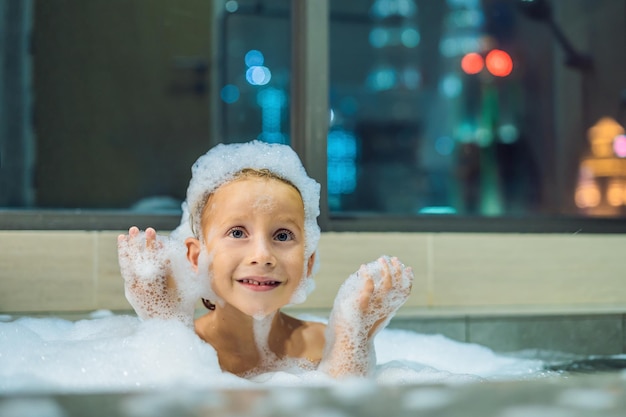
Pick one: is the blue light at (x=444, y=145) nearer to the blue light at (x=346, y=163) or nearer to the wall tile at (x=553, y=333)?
the blue light at (x=346, y=163)

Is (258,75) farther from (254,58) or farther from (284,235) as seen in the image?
(284,235)

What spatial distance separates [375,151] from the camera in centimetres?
1398

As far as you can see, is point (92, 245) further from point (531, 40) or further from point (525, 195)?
point (525, 195)

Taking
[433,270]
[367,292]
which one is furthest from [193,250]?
[433,270]

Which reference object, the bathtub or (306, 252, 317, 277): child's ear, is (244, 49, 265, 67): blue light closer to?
the bathtub

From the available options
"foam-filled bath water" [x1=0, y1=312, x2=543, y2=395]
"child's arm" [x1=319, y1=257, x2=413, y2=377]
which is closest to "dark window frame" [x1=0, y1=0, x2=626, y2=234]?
"foam-filled bath water" [x1=0, y1=312, x2=543, y2=395]

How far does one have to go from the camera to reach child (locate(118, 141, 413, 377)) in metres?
1.49

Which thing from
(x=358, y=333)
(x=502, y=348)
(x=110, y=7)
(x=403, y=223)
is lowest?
(x=502, y=348)

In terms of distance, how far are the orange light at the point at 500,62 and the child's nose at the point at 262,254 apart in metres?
8.12

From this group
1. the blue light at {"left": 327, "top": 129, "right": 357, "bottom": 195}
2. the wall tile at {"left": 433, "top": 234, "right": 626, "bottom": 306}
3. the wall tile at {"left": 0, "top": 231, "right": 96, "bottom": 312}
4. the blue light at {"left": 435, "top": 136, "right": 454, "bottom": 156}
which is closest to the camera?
the wall tile at {"left": 0, "top": 231, "right": 96, "bottom": 312}

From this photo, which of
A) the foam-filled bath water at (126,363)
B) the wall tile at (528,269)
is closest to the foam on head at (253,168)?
the foam-filled bath water at (126,363)

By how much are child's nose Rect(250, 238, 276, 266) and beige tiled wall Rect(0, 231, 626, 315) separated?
1.09 meters

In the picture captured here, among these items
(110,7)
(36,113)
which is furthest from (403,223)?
(110,7)

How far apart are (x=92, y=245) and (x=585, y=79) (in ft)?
11.0
